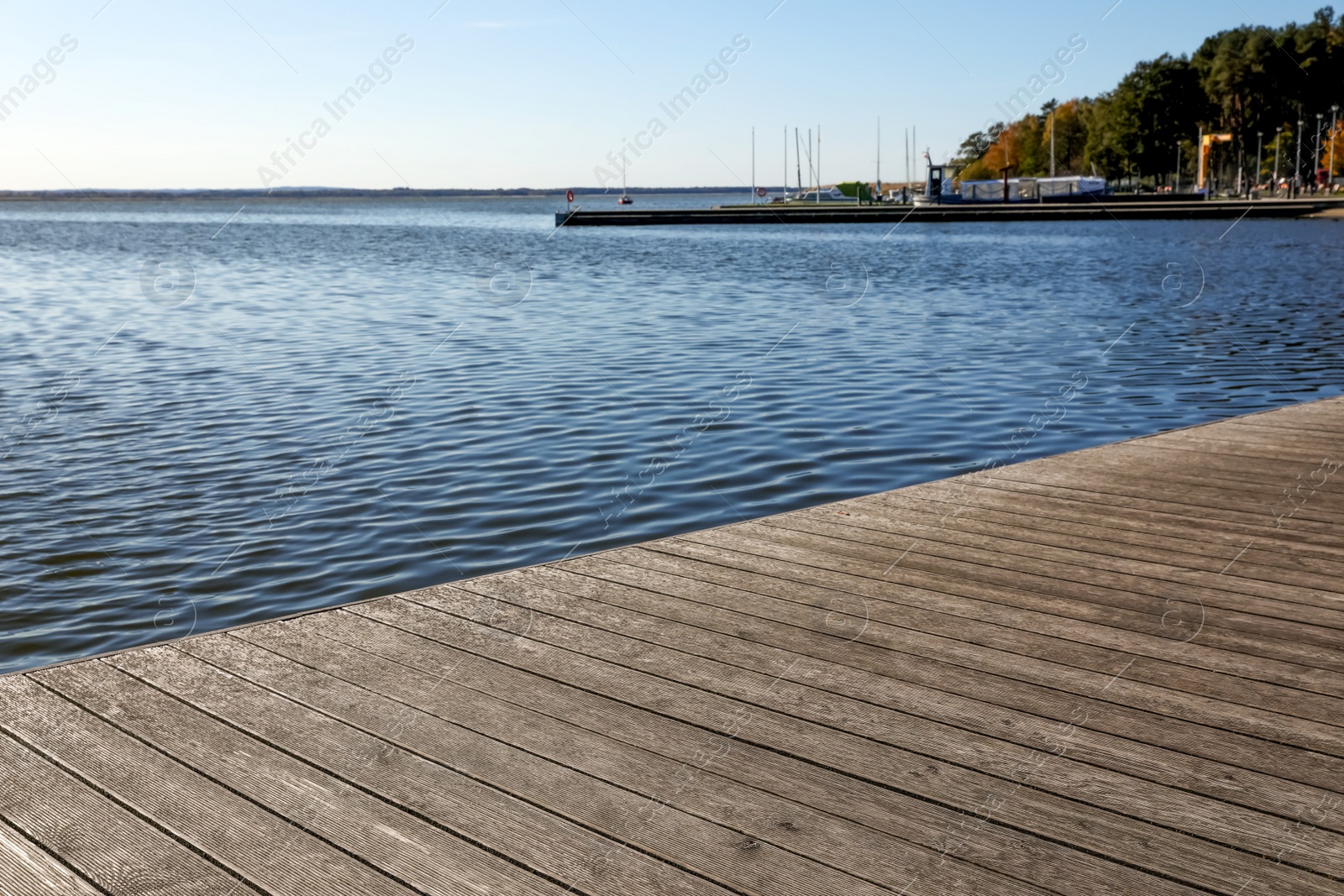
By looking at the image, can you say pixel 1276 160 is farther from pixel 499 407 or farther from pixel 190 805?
pixel 190 805

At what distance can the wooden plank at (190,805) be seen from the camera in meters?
2.30

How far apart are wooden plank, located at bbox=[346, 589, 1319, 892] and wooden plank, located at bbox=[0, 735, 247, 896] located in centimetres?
117

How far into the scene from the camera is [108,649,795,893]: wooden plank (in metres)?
2.29

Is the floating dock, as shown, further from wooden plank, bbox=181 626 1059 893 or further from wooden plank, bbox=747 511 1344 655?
wooden plank, bbox=181 626 1059 893

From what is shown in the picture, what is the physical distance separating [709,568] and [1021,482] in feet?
6.91

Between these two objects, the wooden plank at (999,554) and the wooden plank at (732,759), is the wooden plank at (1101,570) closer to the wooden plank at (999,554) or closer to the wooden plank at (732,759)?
the wooden plank at (999,554)

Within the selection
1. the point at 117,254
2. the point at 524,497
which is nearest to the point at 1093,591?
the point at 524,497

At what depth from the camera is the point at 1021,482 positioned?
5.48 m

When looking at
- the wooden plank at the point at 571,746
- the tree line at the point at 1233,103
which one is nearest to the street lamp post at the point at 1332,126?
the tree line at the point at 1233,103

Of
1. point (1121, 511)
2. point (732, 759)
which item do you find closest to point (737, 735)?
point (732, 759)

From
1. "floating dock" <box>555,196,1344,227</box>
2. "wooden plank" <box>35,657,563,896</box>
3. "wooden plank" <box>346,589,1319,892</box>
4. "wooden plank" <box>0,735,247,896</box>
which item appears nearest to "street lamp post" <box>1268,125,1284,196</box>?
"floating dock" <box>555,196,1344,227</box>

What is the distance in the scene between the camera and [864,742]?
2801 mm

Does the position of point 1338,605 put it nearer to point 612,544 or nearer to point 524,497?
point 612,544

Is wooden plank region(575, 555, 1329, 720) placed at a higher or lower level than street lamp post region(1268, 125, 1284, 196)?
lower
